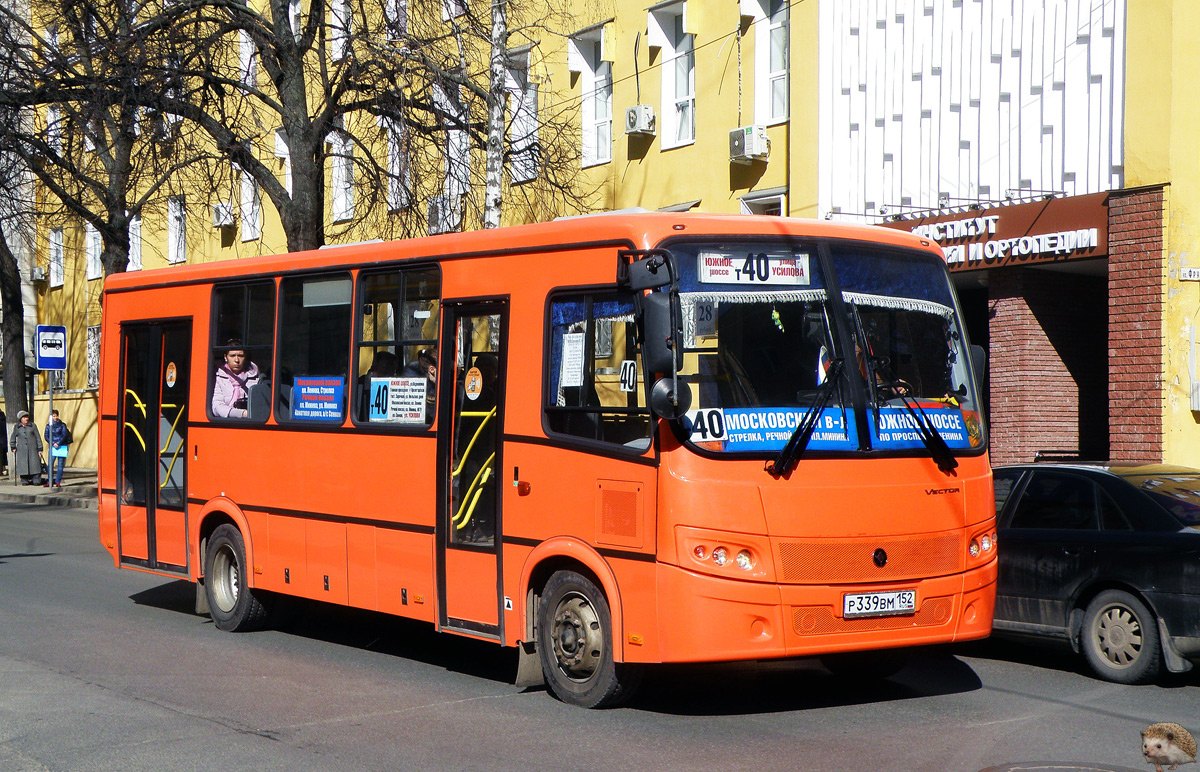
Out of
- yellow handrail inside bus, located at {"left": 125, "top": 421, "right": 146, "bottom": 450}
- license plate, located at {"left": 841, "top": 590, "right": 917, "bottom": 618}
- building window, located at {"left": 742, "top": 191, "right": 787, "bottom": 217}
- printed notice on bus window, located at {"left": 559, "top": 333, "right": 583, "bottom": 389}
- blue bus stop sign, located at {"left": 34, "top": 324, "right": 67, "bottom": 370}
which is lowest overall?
license plate, located at {"left": 841, "top": 590, "right": 917, "bottom": 618}

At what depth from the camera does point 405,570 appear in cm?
924

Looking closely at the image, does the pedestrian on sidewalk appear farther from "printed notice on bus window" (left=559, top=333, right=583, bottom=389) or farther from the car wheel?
the car wheel

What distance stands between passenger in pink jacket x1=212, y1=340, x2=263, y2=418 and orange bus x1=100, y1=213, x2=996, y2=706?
1103 mm

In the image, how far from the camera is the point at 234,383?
1120 centimetres

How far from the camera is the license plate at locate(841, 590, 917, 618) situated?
7395 millimetres

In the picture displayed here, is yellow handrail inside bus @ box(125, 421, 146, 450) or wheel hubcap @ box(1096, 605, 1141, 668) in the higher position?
yellow handrail inside bus @ box(125, 421, 146, 450)

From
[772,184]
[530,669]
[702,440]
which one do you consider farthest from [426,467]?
[772,184]

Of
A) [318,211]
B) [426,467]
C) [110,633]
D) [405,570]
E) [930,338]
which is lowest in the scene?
[110,633]

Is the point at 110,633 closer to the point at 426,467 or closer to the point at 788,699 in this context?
the point at 426,467

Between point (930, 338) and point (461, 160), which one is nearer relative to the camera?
point (930, 338)

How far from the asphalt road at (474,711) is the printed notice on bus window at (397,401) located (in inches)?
67.5

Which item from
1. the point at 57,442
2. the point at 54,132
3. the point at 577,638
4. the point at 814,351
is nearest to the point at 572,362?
the point at 814,351

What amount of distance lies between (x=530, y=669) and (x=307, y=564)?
2575mm

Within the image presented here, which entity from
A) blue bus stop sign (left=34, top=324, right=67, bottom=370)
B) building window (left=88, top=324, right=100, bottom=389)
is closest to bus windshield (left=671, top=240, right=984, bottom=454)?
blue bus stop sign (left=34, top=324, right=67, bottom=370)
